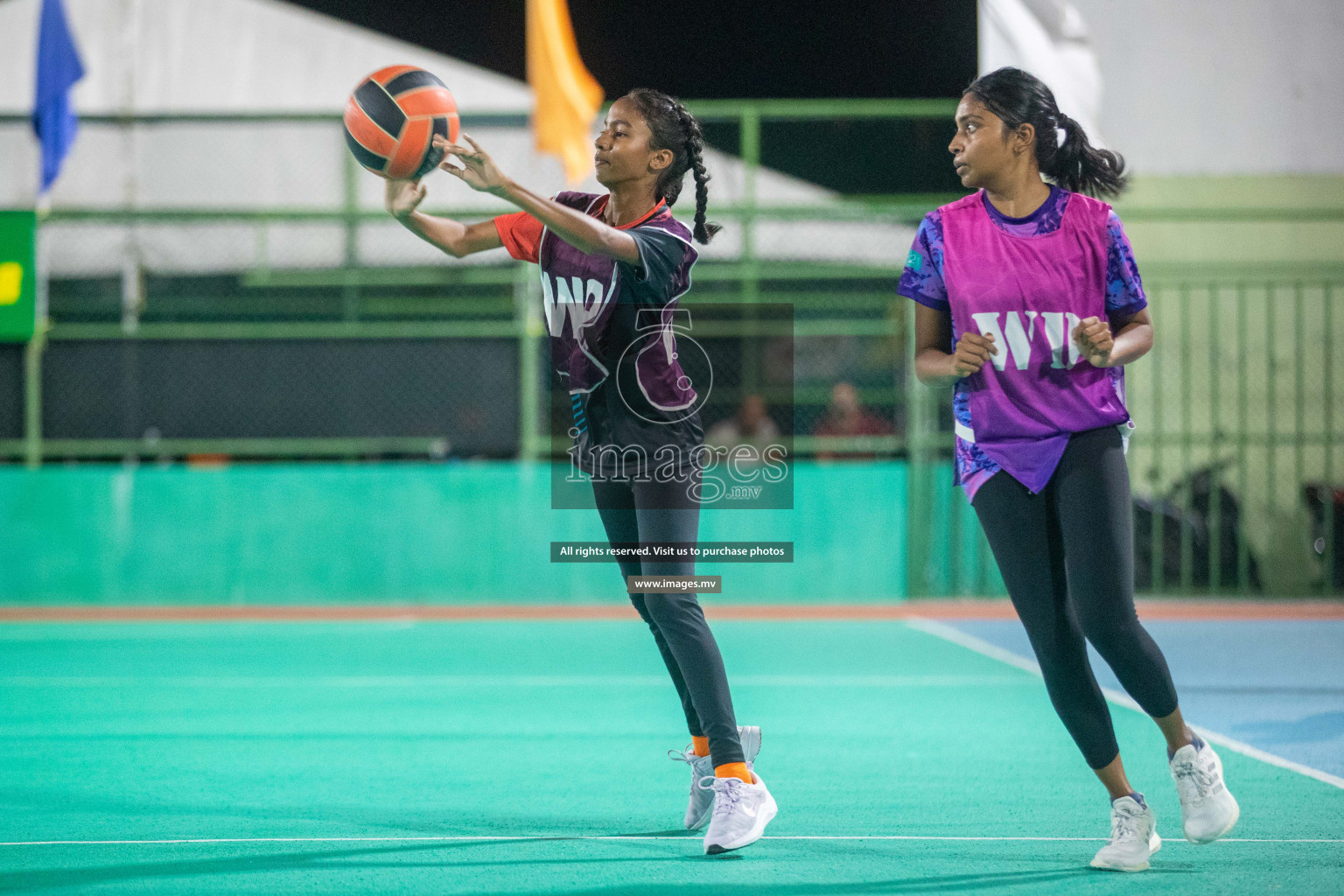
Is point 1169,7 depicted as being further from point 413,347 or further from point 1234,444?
point 413,347

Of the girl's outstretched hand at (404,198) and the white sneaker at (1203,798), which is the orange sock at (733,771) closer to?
the white sneaker at (1203,798)

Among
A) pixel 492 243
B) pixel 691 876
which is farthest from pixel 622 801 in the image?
pixel 492 243

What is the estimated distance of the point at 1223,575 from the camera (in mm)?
11797

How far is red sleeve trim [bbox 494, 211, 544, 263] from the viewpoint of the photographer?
3783 mm

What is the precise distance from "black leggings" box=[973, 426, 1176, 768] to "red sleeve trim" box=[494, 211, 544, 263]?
136 cm

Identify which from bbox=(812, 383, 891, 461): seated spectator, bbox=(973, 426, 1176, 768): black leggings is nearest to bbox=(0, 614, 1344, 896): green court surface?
bbox=(973, 426, 1176, 768): black leggings

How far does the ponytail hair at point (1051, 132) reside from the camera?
3459 mm

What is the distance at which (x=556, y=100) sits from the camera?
39.0 ft

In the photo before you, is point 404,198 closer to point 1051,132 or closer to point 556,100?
point 1051,132

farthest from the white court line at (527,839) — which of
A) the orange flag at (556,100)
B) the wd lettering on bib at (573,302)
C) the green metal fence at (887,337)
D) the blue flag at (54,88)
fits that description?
the blue flag at (54,88)

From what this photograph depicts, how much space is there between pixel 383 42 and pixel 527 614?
6.76 metres

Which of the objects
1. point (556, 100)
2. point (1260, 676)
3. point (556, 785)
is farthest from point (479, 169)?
point (556, 100)

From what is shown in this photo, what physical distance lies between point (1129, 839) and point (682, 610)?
122 cm

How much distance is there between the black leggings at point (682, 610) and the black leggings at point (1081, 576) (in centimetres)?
77
